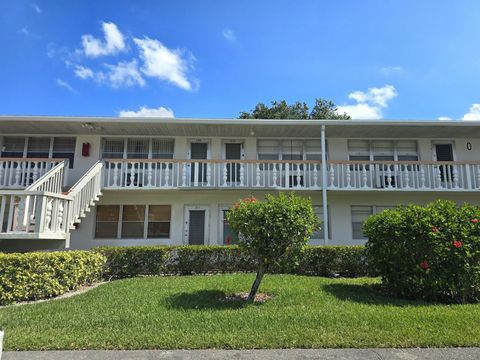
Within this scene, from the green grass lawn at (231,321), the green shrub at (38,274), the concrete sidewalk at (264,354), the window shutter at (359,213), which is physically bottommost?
the concrete sidewalk at (264,354)

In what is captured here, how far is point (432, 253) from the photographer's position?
7.46 meters

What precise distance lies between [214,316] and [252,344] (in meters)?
1.36

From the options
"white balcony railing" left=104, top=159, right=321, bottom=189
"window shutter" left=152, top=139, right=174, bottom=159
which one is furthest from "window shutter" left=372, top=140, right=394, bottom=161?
"window shutter" left=152, top=139, right=174, bottom=159

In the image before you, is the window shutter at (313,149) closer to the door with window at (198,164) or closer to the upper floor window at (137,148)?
the door with window at (198,164)

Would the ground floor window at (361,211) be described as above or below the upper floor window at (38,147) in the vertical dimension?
below

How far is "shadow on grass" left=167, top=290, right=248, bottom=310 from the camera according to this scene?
274 inches

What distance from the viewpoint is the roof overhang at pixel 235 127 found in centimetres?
1359

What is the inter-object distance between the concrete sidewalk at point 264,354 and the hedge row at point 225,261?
5.97m

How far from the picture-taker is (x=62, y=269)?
857cm

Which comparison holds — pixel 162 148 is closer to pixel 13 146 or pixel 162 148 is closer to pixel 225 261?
pixel 13 146

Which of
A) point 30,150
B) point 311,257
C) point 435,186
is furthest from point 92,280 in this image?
point 435,186

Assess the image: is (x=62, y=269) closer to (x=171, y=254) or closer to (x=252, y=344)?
(x=171, y=254)

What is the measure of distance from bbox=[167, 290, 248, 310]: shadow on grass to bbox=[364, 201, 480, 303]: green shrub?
3.19 metres

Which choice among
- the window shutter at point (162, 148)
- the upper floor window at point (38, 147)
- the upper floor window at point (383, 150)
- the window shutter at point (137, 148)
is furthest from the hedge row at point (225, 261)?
the upper floor window at point (38, 147)
